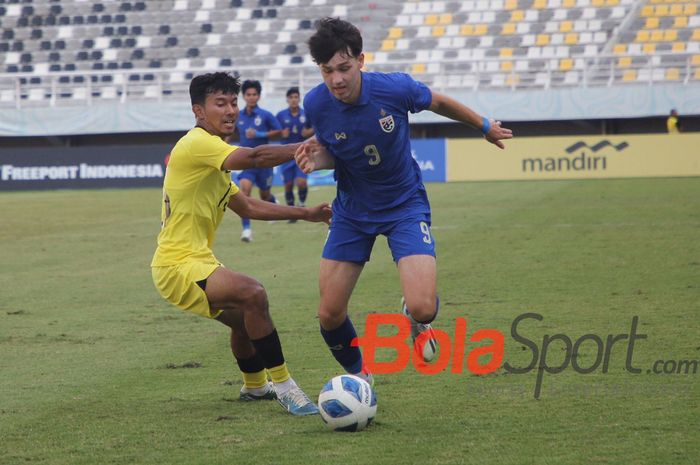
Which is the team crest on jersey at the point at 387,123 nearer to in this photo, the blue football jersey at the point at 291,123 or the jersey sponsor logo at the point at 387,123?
the jersey sponsor logo at the point at 387,123

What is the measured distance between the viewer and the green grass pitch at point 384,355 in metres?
5.71

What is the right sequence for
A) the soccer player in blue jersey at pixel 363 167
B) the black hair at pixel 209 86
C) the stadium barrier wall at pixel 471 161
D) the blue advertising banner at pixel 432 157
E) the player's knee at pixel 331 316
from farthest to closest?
the blue advertising banner at pixel 432 157 → the stadium barrier wall at pixel 471 161 → the player's knee at pixel 331 316 → the black hair at pixel 209 86 → the soccer player in blue jersey at pixel 363 167

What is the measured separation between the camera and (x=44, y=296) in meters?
12.3

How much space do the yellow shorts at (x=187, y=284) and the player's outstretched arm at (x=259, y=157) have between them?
0.64m

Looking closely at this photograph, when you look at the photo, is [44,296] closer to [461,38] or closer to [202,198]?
[202,198]

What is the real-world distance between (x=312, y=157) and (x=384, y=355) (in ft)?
7.83

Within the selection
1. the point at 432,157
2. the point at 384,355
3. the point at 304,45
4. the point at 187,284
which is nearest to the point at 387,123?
the point at 187,284

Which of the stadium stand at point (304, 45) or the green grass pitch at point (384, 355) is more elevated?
the stadium stand at point (304, 45)

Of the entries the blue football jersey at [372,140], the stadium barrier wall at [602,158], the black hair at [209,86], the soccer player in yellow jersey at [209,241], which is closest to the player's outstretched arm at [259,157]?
the soccer player in yellow jersey at [209,241]

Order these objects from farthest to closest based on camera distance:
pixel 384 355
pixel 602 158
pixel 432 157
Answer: pixel 432 157 < pixel 602 158 < pixel 384 355

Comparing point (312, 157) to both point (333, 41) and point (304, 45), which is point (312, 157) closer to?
point (333, 41)

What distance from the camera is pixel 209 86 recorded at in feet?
22.1

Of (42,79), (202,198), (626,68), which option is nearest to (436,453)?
(202,198)

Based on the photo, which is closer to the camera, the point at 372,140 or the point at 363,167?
the point at 372,140
